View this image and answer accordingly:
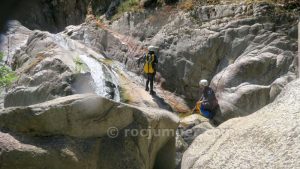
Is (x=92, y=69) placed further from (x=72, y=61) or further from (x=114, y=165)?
(x=114, y=165)

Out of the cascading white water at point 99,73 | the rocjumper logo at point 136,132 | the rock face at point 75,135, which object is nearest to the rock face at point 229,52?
the cascading white water at point 99,73

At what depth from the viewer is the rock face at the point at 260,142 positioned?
6.58 metres

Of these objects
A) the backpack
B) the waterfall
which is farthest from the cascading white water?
the backpack

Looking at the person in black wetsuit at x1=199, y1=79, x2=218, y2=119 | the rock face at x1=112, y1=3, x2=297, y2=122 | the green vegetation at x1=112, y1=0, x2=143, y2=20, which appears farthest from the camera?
the green vegetation at x1=112, y1=0, x2=143, y2=20

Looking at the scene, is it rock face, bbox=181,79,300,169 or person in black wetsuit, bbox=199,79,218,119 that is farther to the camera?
person in black wetsuit, bbox=199,79,218,119

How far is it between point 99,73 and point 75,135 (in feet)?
43.9

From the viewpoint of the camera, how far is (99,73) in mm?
22422

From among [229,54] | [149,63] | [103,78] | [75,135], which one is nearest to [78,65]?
[103,78]

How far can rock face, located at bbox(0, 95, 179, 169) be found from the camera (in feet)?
28.0

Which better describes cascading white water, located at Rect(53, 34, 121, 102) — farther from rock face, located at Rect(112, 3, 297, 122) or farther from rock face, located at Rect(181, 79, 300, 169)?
rock face, located at Rect(181, 79, 300, 169)

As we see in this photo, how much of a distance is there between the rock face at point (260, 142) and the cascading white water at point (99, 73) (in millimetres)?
12774

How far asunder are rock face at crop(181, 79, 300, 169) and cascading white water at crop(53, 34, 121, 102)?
41.9 feet

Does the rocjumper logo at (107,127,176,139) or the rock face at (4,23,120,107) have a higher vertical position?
the rocjumper logo at (107,127,176,139)

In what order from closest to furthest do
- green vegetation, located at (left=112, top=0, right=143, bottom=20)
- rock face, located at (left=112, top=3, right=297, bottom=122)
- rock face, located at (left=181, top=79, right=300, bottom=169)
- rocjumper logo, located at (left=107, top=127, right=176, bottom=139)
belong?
rock face, located at (left=181, top=79, right=300, bottom=169), rocjumper logo, located at (left=107, top=127, right=176, bottom=139), rock face, located at (left=112, top=3, right=297, bottom=122), green vegetation, located at (left=112, top=0, right=143, bottom=20)
